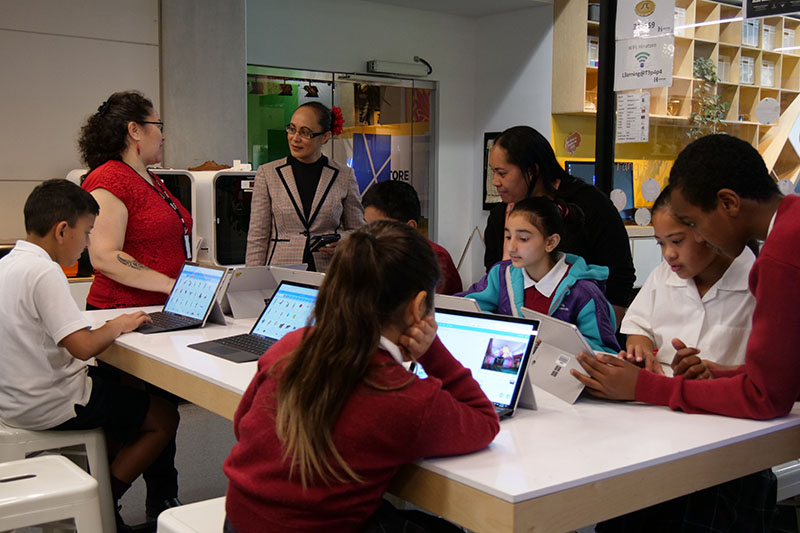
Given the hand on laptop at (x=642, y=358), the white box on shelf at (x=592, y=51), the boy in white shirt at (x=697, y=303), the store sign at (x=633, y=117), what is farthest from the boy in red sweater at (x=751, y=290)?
the white box on shelf at (x=592, y=51)

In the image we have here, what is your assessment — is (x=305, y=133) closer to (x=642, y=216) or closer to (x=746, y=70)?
(x=746, y=70)

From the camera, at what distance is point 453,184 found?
8055mm

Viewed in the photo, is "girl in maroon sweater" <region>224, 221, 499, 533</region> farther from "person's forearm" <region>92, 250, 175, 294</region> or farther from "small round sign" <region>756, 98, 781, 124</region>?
"small round sign" <region>756, 98, 781, 124</region>

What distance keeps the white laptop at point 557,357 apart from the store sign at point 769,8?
10.4 feet

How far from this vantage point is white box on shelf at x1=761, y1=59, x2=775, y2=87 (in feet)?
14.4

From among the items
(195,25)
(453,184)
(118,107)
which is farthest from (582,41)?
(118,107)

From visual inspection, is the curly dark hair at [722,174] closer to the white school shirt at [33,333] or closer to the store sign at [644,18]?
the white school shirt at [33,333]

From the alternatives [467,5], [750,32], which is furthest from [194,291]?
[467,5]

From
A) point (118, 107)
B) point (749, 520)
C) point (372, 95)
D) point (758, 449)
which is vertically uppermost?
point (372, 95)

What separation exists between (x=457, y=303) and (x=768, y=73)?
10.2 ft

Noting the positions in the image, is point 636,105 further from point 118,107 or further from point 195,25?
point 118,107

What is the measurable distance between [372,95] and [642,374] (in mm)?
5934

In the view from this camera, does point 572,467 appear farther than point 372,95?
No

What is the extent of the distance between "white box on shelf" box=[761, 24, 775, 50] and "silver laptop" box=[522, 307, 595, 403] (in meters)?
3.17
